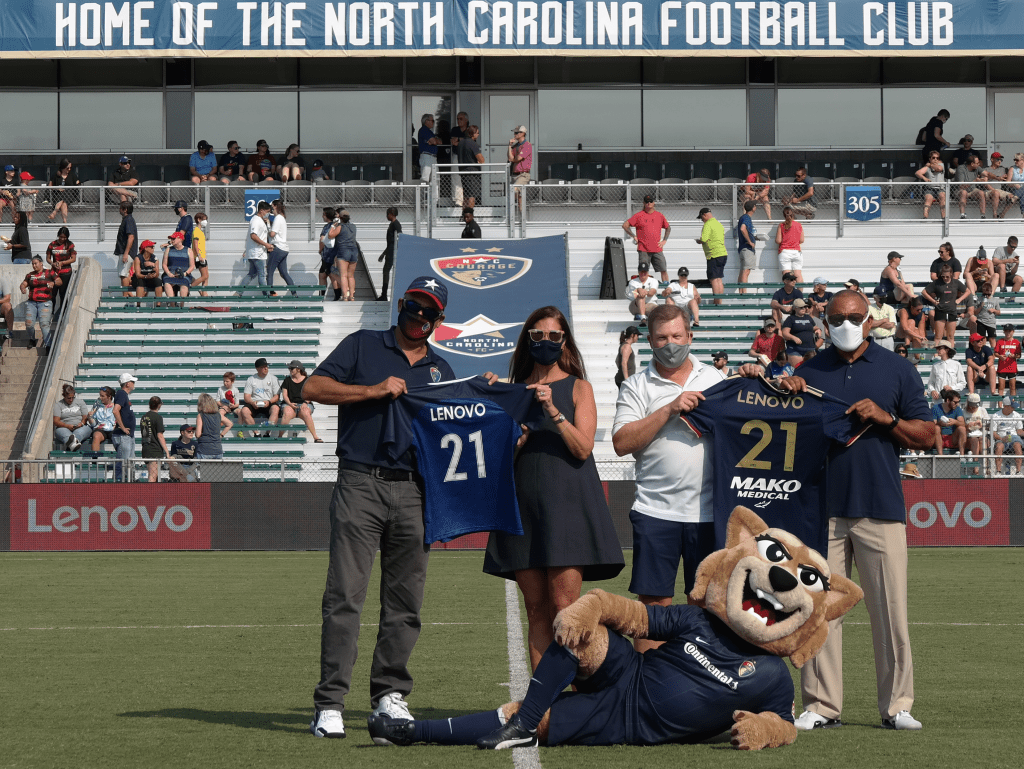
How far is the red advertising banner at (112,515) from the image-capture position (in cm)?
1878

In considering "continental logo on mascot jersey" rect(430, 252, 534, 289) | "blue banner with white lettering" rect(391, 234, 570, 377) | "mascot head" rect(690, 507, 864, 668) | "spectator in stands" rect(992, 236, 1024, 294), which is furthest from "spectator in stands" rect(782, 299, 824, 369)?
"mascot head" rect(690, 507, 864, 668)

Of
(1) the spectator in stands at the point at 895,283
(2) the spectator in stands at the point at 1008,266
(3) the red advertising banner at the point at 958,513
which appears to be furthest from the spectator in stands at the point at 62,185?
(3) the red advertising banner at the point at 958,513

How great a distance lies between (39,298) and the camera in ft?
80.9

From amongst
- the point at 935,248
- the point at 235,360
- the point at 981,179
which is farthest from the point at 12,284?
the point at 981,179

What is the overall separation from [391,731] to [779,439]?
231cm

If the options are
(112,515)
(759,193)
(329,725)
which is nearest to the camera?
(329,725)

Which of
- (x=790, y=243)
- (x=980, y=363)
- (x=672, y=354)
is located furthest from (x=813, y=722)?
(x=790, y=243)

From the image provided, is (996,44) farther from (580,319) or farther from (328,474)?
(328,474)

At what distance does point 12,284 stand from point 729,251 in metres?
13.6

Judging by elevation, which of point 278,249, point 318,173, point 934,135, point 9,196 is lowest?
point 278,249

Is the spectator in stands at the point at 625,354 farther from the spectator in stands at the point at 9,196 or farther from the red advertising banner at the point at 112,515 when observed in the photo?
the spectator in stands at the point at 9,196

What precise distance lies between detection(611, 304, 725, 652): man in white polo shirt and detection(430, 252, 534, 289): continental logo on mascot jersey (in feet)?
61.7

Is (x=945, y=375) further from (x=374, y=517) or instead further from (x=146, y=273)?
(x=374, y=517)

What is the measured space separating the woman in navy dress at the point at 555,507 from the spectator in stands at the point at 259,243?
20.6 metres
